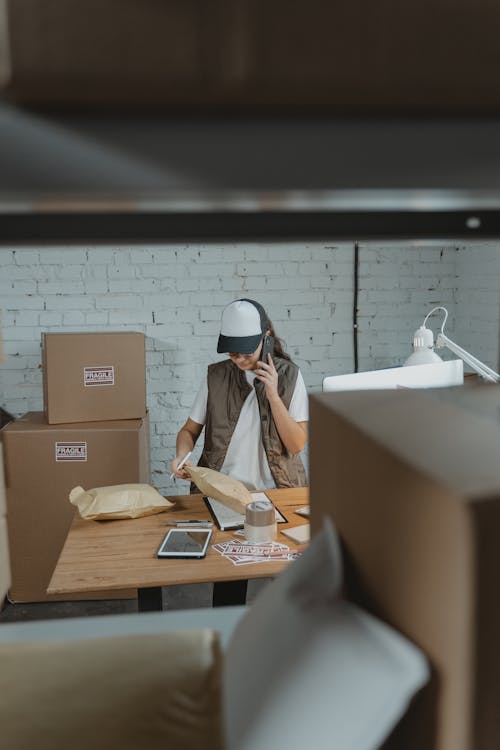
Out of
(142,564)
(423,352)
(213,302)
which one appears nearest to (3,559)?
(142,564)

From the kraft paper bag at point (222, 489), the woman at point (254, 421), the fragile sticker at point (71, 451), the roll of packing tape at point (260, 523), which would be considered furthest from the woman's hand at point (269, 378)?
the fragile sticker at point (71, 451)

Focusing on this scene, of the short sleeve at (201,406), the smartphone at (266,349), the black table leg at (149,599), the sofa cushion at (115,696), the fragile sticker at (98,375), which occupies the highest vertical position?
the smartphone at (266,349)

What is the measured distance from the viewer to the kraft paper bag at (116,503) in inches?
80.7

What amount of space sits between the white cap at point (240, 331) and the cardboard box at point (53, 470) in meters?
0.67

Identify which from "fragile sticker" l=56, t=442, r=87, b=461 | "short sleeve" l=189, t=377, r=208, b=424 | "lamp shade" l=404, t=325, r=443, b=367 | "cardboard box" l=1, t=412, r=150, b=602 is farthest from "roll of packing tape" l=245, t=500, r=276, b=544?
"fragile sticker" l=56, t=442, r=87, b=461

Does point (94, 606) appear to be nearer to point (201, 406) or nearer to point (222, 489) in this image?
point (201, 406)

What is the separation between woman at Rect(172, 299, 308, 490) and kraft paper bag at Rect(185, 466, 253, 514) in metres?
0.48

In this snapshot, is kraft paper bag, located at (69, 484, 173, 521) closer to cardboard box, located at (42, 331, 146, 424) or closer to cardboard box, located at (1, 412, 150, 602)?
cardboard box, located at (1, 412, 150, 602)

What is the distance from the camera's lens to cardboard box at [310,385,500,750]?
34cm

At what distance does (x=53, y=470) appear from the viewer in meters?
2.92

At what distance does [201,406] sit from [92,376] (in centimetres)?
55

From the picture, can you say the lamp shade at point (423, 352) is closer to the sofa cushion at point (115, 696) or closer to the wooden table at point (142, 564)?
the wooden table at point (142, 564)

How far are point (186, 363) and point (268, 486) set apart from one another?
96 cm

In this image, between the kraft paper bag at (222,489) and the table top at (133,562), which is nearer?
the table top at (133,562)
